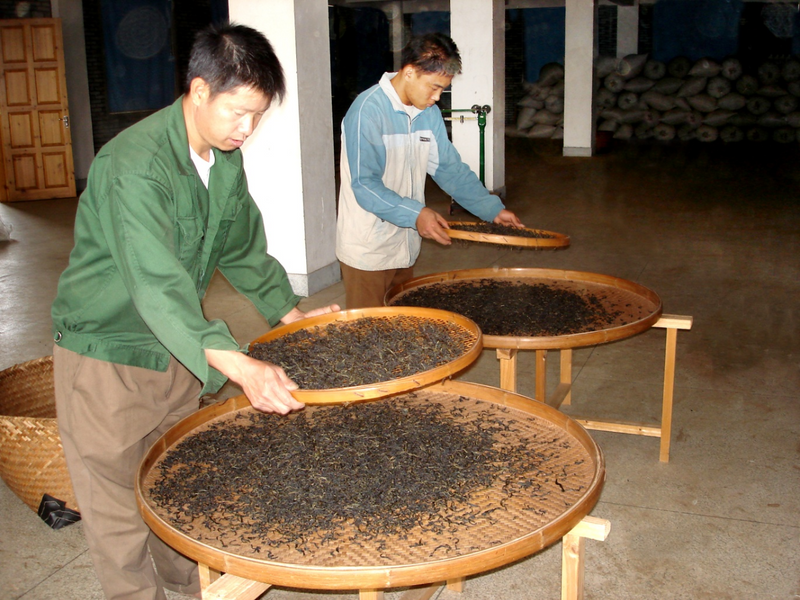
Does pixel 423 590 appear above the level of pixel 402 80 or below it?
below

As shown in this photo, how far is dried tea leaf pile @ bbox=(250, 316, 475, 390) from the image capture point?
186 centimetres

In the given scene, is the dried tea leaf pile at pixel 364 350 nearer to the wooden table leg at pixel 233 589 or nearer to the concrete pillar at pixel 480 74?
the wooden table leg at pixel 233 589

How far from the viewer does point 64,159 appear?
10.1m

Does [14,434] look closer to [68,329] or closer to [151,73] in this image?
[68,329]

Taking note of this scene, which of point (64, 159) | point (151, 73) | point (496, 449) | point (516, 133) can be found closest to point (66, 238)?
point (64, 159)

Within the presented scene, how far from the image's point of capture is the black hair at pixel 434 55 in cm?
278

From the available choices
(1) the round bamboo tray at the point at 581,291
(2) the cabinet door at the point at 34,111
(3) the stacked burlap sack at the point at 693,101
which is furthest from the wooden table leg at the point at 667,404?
(3) the stacked burlap sack at the point at 693,101

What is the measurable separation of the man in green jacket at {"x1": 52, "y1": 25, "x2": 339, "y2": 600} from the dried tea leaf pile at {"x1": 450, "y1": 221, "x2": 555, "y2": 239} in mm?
1045

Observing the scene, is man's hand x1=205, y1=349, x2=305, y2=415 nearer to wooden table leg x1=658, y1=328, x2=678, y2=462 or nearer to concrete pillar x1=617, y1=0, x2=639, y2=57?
wooden table leg x1=658, y1=328, x2=678, y2=462

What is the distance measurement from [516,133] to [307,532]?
607 inches

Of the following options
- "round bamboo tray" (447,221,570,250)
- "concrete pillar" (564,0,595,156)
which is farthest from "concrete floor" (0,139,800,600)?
"concrete pillar" (564,0,595,156)

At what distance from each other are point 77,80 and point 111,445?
979cm

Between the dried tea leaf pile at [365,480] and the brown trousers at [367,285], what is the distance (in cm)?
115

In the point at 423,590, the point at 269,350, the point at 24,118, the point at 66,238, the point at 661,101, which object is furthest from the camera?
the point at 661,101
